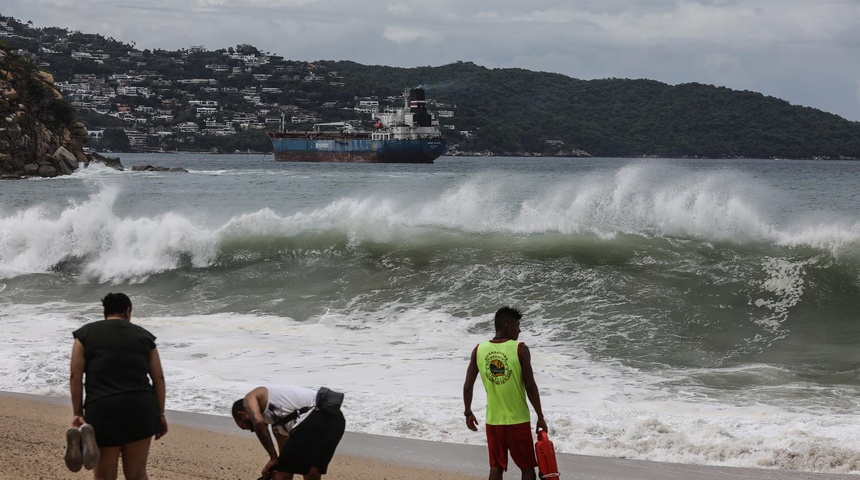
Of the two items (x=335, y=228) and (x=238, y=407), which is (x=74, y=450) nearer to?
(x=238, y=407)

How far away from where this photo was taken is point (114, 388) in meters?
4.93

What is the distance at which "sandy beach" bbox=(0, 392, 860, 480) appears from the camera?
659cm

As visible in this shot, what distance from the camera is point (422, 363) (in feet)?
36.8

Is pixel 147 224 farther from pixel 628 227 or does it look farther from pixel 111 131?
pixel 111 131

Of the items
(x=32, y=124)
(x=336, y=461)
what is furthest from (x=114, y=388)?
(x=32, y=124)

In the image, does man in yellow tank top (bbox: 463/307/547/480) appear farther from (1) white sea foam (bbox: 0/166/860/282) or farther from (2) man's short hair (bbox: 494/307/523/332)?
(1) white sea foam (bbox: 0/166/860/282)

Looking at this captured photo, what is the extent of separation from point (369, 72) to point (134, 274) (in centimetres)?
18400

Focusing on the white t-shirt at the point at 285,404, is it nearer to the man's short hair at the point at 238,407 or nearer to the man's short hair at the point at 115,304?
the man's short hair at the point at 238,407

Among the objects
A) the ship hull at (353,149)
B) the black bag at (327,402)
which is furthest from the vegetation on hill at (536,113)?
the black bag at (327,402)

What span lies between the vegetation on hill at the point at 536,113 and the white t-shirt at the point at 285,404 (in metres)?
140

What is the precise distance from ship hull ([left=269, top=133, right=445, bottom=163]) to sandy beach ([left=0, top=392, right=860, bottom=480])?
90.7 m

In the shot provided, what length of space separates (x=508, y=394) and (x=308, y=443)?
1.28 m

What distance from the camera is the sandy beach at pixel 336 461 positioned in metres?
6.59

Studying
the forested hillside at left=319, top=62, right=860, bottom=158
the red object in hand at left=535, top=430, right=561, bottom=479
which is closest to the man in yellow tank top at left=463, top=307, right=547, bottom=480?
the red object in hand at left=535, top=430, right=561, bottom=479
